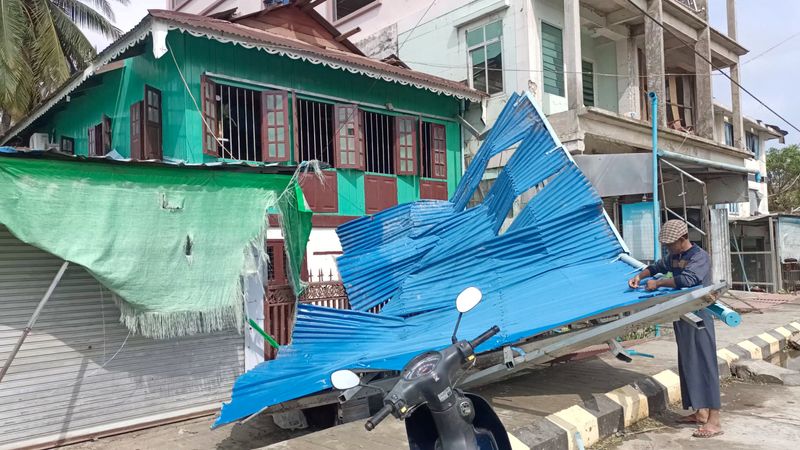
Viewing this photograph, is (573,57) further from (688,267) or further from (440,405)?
(440,405)

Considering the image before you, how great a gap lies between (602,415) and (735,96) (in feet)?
45.7

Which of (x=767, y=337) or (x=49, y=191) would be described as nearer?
(x=49, y=191)

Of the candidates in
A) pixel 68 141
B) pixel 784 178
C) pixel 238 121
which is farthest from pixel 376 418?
Answer: pixel 784 178

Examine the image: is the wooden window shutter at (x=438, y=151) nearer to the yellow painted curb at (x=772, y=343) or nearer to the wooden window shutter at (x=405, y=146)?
the wooden window shutter at (x=405, y=146)

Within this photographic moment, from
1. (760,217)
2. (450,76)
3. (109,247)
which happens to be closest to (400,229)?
(109,247)

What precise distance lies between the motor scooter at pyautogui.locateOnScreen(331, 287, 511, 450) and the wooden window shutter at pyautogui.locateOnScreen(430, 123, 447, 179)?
29.9 ft

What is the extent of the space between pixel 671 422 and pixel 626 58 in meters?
11.4

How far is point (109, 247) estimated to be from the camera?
5199 millimetres

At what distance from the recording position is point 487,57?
12.5 m

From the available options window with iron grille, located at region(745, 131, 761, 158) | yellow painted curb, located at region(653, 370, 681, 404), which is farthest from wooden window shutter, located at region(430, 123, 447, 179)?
window with iron grille, located at region(745, 131, 761, 158)

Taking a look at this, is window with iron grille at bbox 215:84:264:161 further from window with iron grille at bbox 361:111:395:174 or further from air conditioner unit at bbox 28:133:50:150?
air conditioner unit at bbox 28:133:50:150

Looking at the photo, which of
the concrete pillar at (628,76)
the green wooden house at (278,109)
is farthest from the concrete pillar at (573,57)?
the concrete pillar at (628,76)

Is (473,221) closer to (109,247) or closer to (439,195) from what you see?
(109,247)

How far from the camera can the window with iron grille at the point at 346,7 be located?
1683 cm
